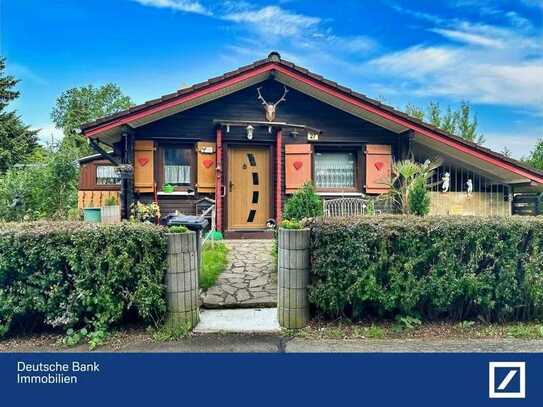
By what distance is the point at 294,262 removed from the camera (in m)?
3.26

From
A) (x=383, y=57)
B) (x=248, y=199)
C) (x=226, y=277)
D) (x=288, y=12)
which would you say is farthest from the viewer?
(x=383, y=57)

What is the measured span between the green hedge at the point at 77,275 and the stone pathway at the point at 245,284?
0.87 meters

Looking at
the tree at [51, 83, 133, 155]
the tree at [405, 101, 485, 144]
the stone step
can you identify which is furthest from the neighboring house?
the tree at [51, 83, 133, 155]

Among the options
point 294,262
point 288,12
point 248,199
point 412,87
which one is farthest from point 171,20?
point 412,87

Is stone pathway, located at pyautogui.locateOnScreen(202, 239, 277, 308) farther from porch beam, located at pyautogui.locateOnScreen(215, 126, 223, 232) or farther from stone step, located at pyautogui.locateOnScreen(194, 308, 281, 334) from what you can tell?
porch beam, located at pyautogui.locateOnScreen(215, 126, 223, 232)

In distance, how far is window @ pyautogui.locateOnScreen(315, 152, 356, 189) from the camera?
8.53 meters

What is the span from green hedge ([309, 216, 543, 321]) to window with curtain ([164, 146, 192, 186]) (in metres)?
5.49

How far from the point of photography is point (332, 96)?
7852mm

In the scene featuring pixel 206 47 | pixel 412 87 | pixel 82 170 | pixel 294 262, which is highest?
pixel 412 87

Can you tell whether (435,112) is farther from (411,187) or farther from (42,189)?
(42,189)

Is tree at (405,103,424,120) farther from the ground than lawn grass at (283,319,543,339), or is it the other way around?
tree at (405,103,424,120)

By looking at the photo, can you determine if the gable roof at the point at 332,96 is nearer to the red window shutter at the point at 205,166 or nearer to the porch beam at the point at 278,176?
the red window shutter at the point at 205,166
